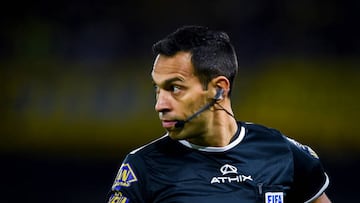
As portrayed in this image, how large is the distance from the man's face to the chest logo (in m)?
0.23

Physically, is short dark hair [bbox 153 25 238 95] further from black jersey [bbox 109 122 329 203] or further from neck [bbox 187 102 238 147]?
black jersey [bbox 109 122 329 203]

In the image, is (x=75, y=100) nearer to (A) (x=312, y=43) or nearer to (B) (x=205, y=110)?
Result: (A) (x=312, y=43)

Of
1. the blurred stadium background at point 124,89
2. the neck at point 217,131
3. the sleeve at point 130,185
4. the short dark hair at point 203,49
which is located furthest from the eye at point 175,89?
the blurred stadium background at point 124,89

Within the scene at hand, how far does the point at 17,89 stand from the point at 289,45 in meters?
2.55

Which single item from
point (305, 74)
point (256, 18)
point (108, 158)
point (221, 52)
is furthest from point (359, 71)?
point (221, 52)

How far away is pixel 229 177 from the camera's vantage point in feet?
12.8

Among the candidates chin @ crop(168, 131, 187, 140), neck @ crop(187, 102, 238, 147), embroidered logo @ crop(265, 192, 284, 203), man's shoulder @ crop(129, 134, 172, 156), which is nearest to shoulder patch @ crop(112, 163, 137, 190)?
man's shoulder @ crop(129, 134, 172, 156)

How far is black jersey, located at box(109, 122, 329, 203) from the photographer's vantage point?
3.77 m

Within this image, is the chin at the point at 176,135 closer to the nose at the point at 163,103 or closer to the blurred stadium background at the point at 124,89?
the nose at the point at 163,103

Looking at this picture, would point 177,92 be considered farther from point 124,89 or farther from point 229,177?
point 124,89

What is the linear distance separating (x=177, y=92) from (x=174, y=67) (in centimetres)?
11

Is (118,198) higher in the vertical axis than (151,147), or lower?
lower

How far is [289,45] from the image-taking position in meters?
8.30

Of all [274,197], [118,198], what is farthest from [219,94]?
[118,198]
